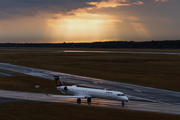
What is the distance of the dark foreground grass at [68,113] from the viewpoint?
41159 millimetres

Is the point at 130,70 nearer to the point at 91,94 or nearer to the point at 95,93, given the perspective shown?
the point at 91,94

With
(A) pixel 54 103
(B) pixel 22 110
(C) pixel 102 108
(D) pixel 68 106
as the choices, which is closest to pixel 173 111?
(C) pixel 102 108

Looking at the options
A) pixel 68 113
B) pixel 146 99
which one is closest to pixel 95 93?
pixel 68 113

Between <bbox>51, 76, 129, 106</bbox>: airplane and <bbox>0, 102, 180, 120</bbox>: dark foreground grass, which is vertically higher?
<bbox>51, 76, 129, 106</bbox>: airplane

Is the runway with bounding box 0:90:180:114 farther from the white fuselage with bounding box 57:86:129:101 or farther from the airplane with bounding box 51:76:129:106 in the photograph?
the white fuselage with bounding box 57:86:129:101

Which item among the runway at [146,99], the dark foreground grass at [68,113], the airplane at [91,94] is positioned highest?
the airplane at [91,94]

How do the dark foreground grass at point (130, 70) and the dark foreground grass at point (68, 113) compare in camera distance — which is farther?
the dark foreground grass at point (130, 70)

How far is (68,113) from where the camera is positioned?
44.3 metres

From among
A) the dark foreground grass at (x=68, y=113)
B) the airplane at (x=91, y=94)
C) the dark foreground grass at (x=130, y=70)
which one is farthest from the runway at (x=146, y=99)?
the dark foreground grass at (x=130, y=70)

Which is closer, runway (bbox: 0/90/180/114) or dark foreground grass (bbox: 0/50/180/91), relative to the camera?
runway (bbox: 0/90/180/114)

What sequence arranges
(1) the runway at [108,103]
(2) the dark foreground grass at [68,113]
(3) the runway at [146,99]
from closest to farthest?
1. (2) the dark foreground grass at [68,113]
2. (1) the runway at [108,103]
3. (3) the runway at [146,99]

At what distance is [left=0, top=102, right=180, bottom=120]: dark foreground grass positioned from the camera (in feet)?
135

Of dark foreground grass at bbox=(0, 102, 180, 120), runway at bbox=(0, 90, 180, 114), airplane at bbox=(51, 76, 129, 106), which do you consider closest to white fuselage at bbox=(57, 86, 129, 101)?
airplane at bbox=(51, 76, 129, 106)

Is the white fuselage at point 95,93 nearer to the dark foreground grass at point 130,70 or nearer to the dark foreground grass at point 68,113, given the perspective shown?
the dark foreground grass at point 68,113
